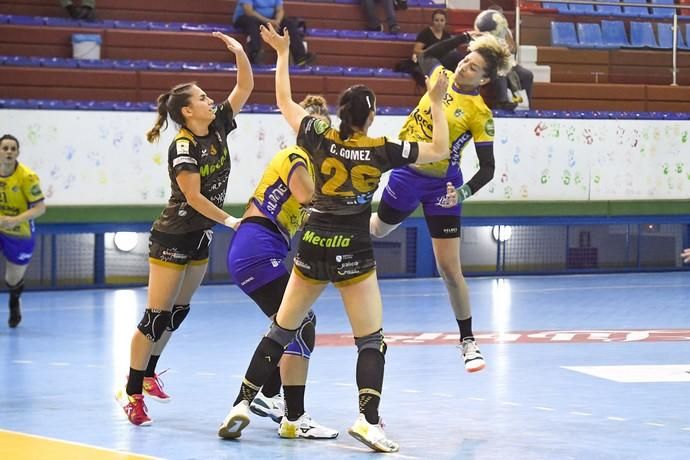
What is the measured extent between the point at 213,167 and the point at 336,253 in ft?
4.25

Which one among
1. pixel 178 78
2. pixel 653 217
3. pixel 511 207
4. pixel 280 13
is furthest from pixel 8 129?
pixel 653 217

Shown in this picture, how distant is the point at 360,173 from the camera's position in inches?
260

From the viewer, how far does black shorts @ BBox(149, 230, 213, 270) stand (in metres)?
7.46

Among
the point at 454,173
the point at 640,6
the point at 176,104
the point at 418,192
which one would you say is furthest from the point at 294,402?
the point at 640,6

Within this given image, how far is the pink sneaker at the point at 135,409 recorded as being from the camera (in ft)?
24.1

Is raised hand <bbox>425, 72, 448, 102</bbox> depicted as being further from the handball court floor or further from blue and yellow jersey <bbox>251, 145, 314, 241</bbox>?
the handball court floor

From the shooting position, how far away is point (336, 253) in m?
6.59

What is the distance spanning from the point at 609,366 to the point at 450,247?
6.31 feet

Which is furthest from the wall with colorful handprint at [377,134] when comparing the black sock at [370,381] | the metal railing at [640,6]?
the black sock at [370,381]

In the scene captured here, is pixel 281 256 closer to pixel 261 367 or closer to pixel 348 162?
pixel 261 367

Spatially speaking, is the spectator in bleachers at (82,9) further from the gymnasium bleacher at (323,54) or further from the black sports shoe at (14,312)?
the black sports shoe at (14,312)

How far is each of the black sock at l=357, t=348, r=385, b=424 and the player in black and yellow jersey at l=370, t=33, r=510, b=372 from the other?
2018mm

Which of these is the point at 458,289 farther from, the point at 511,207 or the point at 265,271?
the point at 511,207

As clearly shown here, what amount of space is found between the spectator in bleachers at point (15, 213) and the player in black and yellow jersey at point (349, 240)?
581cm
